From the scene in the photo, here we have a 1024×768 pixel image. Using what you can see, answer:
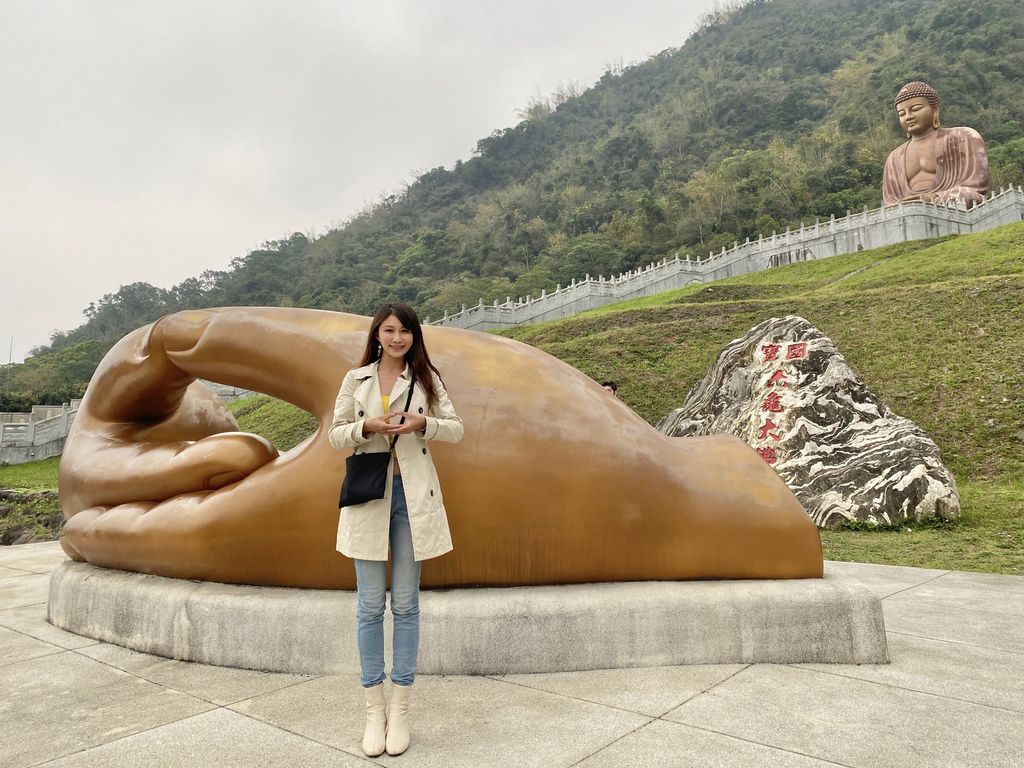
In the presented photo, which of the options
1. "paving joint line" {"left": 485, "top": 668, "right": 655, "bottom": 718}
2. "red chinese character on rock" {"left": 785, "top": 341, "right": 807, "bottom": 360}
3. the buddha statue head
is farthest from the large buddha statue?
"paving joint line" {"left": 485, "top": 668, "right": 655, "bottom": 718}

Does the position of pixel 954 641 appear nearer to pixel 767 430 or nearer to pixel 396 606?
pixel 396 606

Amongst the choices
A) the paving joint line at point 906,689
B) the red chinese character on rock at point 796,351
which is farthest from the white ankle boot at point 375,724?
the red chinese character on rock at point 796,351

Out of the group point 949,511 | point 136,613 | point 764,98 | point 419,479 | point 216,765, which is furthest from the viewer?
point 764,98

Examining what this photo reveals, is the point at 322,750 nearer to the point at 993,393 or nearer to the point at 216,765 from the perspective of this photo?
the point at 216,765

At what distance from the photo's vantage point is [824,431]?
8.89 metres

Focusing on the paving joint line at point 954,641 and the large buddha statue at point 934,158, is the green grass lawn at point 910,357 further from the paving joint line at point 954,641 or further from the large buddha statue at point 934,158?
the large buddha statue at point 934,158

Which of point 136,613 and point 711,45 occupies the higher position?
point 711,45

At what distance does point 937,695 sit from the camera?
289 centimetres

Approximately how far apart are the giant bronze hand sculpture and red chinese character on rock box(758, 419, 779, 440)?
552 centimetres

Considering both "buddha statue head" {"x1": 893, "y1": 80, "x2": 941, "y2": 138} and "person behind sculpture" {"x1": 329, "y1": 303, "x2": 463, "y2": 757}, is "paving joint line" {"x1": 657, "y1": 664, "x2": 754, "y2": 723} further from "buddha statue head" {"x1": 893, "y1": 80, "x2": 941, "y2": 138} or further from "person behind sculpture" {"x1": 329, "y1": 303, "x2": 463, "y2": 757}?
"buddha statue head" {"x1": 893, "y1": 80, "x2": 941, "y2": 138}

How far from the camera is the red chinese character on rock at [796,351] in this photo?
9.36 meters

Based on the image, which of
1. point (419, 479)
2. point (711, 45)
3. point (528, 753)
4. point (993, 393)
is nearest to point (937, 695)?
point (528, 753)

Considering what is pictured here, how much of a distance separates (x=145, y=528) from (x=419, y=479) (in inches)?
89.5

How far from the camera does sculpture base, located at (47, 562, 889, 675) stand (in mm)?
3211
